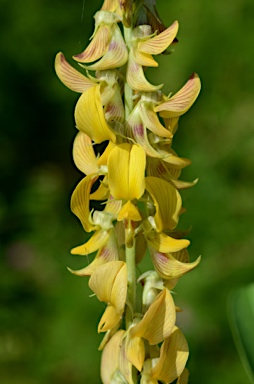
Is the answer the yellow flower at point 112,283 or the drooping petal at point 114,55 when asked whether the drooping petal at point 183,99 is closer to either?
the drooping petal at point 114,55

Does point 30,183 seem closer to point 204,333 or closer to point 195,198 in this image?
point 195,198

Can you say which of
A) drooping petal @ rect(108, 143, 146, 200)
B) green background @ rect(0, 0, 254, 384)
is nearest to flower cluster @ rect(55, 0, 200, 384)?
drooping petal @ rect(108, 143, 146, 200)

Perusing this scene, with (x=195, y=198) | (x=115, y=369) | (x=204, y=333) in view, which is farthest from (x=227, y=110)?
(x=115, y=369)

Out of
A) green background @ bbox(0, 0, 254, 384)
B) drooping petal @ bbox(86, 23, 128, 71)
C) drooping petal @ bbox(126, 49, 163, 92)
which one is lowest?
green background @ bbox(0, 0, 254, 384)

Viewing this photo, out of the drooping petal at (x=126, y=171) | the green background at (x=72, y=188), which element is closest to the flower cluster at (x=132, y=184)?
the drooping petal at (x=126, y=171)

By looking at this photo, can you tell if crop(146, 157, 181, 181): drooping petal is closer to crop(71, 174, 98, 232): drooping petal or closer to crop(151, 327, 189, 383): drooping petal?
crop(71, 174, 98, 232): drooping petal

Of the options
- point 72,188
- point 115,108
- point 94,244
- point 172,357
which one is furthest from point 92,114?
point 72,188
